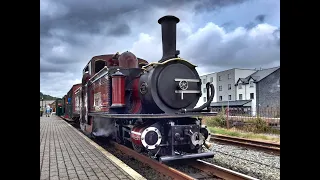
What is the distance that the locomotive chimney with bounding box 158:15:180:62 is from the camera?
19.7 ft

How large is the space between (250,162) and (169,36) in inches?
140

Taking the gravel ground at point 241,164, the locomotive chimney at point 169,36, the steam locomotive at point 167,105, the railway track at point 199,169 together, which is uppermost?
the locomotive chimney at point 169,36

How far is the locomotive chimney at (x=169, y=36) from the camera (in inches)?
237

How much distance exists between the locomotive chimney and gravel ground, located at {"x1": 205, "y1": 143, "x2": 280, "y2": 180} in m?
2.80

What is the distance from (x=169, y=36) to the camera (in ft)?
20.0

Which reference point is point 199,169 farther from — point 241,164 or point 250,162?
point 250,162

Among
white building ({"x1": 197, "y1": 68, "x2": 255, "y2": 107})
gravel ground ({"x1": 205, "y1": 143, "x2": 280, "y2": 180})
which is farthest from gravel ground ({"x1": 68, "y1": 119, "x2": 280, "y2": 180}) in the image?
white building ({"x1": 197, "y1": 68, "x2": 255, "y2": 107})

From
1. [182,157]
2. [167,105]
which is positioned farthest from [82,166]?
[167,105]

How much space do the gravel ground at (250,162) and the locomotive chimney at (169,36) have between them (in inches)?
110

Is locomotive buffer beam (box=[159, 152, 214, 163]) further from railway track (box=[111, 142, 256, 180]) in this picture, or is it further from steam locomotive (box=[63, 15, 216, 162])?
railway track (box=[111, 142, 256, 180])

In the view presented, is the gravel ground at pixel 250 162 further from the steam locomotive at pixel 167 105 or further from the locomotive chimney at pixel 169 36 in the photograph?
the locomotive chimney at pixel 169 36

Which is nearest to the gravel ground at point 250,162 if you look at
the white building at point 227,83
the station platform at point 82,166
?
the station platform at point 82,166

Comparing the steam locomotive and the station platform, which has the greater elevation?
the steam locomotive
